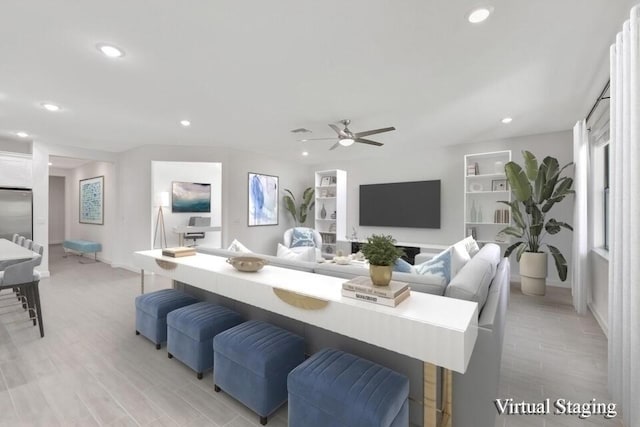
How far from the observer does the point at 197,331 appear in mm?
2150

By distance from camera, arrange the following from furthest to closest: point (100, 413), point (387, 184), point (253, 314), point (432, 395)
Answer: point (387, 184) → point (253, 314) → point (100, 413) → point (432, 395)

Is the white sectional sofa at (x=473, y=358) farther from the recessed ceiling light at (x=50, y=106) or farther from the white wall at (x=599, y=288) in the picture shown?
the recessed ceiling light at (x=50, y=106)

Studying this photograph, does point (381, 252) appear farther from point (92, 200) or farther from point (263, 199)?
point (92, 200)

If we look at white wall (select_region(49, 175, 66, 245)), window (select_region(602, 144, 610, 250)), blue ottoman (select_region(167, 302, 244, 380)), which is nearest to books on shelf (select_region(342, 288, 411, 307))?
blue ottoman (select_region(167, 302, 244, 380))

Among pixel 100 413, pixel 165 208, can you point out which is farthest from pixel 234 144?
pixel 100 413

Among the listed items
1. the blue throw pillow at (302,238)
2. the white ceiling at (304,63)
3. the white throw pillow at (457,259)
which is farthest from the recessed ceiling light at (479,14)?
the blue throw pillow at (302,238)

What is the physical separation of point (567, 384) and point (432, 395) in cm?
168

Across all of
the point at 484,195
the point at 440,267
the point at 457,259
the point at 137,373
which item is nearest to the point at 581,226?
the point at 484,195

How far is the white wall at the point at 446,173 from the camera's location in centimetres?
468

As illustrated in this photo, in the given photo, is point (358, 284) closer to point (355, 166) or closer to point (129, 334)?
point (129, 334)

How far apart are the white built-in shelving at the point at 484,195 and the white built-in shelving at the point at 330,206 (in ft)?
8.41

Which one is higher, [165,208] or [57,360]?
[165,208]

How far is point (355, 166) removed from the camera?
22.6 feet

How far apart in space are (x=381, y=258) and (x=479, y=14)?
5.72ft
